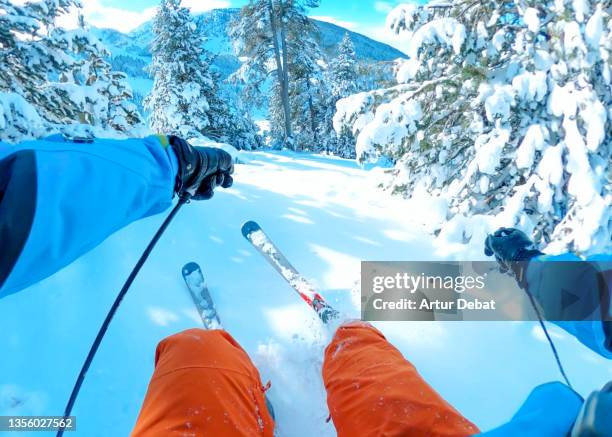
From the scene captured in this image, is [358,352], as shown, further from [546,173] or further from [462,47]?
[462,47]

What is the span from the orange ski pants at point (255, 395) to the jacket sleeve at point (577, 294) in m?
0.97

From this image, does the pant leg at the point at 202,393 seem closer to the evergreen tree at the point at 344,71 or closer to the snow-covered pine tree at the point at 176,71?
the snow-covered pine tree at the point at 176,71

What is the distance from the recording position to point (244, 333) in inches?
128

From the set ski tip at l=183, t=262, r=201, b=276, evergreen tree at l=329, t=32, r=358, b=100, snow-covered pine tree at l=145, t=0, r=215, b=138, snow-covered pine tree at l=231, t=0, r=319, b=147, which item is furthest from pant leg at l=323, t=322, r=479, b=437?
evergreen tree at l=329, t=32, r=358, b=100

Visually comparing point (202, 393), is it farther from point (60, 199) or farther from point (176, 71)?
point (176, 71)

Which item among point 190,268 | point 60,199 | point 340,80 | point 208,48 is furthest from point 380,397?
point 208,48

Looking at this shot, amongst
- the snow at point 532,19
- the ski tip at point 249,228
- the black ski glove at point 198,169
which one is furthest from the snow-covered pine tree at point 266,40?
the black ski glove at point 198,169

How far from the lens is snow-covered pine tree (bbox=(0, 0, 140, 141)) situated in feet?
15.2

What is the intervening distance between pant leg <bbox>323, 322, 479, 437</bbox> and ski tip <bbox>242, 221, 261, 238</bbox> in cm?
255

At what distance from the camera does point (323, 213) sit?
552 centimetres

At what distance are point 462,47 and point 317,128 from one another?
19.2 metres

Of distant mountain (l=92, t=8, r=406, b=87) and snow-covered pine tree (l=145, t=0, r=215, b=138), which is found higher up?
distant mountain (l=92, t=8, r=406, b=87)

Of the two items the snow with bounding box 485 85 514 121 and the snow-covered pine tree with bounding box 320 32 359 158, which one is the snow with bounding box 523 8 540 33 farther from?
the snow-covered pine tree with bounding box 320 32 359 158

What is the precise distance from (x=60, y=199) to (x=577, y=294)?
2688mm
